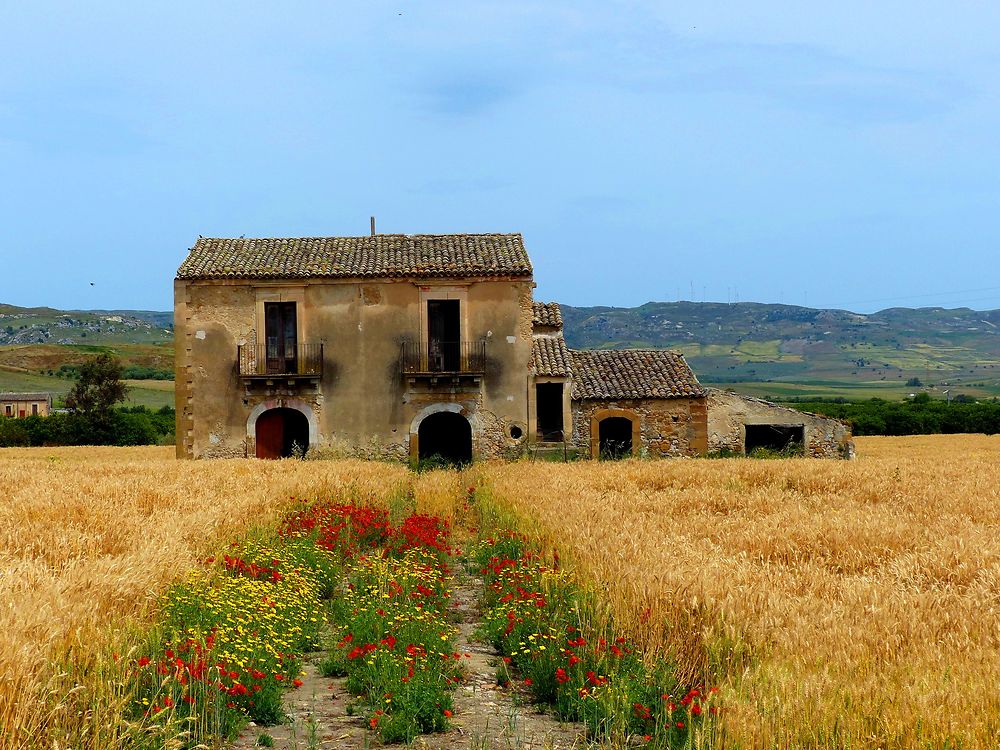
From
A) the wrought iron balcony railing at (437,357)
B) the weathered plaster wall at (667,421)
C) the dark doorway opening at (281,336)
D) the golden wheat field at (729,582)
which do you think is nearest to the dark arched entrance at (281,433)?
the dark doorway opening at (281,336)

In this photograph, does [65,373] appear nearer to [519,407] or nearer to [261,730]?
[519,407]

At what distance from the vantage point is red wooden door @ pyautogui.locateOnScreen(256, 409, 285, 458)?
27.0m

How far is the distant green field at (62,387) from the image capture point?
8469 centimetres

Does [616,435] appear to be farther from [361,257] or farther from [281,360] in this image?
[281,360]

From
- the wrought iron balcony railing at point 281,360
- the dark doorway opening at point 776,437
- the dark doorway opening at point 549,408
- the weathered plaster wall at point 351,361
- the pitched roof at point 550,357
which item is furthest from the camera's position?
the dark doorway opening at point 776,437

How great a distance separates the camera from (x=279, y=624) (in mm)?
7395

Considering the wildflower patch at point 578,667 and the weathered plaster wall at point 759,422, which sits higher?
the weathered plaster wall at point 759,422

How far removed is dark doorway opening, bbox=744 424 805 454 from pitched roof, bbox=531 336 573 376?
5.52 meters

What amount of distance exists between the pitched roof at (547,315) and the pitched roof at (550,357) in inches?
17.6

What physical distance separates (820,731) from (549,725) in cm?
205

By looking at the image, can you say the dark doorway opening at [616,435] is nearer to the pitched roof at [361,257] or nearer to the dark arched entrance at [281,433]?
the pitched roof at [361,257]

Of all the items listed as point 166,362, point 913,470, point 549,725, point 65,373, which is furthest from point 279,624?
point 166,362

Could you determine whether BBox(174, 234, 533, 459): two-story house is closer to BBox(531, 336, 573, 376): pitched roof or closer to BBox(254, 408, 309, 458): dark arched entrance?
BBox(254, 408, 309, 458): dark arched entrance

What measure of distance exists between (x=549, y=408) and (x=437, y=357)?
13.2 ft
